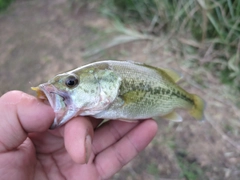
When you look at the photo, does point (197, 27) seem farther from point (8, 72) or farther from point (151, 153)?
point (8, 72)

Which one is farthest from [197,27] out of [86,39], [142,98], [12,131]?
[12,131]

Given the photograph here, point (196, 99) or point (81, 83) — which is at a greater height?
point (81, 83)

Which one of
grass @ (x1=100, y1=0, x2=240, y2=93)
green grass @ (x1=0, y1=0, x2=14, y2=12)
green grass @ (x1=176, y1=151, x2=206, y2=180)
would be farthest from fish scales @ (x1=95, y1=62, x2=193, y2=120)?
green grass @ (x1=0, y1=0, x2=14, y2=12)

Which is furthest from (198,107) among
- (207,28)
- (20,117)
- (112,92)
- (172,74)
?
(207,28)

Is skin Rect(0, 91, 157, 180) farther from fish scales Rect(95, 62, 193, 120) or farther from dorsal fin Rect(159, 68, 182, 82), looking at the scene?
dorsal fin Rect(159, 68, 182, 82)

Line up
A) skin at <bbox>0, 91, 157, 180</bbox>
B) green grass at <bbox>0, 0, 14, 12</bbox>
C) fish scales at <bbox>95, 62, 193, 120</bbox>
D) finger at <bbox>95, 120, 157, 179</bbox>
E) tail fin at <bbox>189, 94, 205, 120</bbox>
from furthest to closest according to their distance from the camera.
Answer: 1. green grass at <bbox>0, 0, 14, 12</bbox>
2. tail fin at <bbox>189, 94, 205, 120</bbox>
3. finger at <bbox>95, 120, 157, 179</bbox>
4. fish scales at <bbox>95, 62, 193, 120</bbox>
5. skin at <bbox>0, 91, 157, 180</bbox>

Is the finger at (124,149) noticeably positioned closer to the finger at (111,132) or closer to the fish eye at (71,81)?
the finger at (111,132)

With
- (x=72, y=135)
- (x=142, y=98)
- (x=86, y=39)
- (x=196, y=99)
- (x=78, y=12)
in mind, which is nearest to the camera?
(x=72, y=135)

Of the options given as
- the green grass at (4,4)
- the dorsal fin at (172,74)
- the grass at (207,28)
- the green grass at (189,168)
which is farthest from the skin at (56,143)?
the green grass at (4,4)
